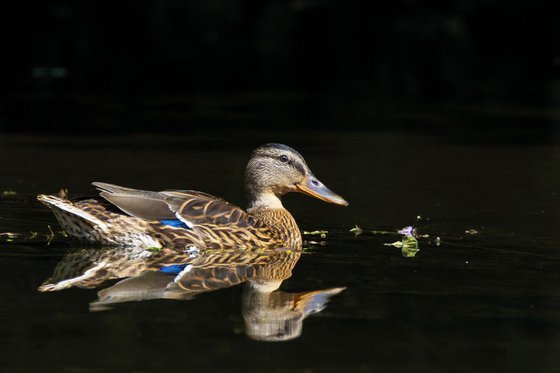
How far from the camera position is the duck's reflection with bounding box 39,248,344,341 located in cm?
761

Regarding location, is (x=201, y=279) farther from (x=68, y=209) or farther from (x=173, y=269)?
(x=68, y=209)

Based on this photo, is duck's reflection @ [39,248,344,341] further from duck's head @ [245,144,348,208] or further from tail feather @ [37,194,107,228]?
duck's head @ [245,144,348,208]

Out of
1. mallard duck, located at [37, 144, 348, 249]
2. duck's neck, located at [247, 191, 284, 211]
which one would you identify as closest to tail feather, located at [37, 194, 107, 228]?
mallard duck, located at [37, 144, 348, 249]

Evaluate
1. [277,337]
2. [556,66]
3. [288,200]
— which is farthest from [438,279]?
[556,66]

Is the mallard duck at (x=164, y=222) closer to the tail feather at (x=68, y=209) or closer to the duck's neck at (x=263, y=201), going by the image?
the tail feather at (x=68, y=209)

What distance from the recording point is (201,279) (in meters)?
8.59

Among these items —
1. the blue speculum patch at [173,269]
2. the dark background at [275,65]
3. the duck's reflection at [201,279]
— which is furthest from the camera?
the dark background at [275,65]

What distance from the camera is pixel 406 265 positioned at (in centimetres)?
915

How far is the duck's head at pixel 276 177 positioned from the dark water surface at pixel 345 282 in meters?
0.42

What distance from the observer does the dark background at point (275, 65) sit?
1992 centimetres

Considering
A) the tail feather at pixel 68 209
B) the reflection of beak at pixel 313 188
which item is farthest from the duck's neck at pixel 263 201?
the tail feather at pixel 68 209

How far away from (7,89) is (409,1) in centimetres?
2141

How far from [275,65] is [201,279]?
2037 centimetres

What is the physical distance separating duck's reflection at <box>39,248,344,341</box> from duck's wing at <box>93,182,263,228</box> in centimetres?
27
